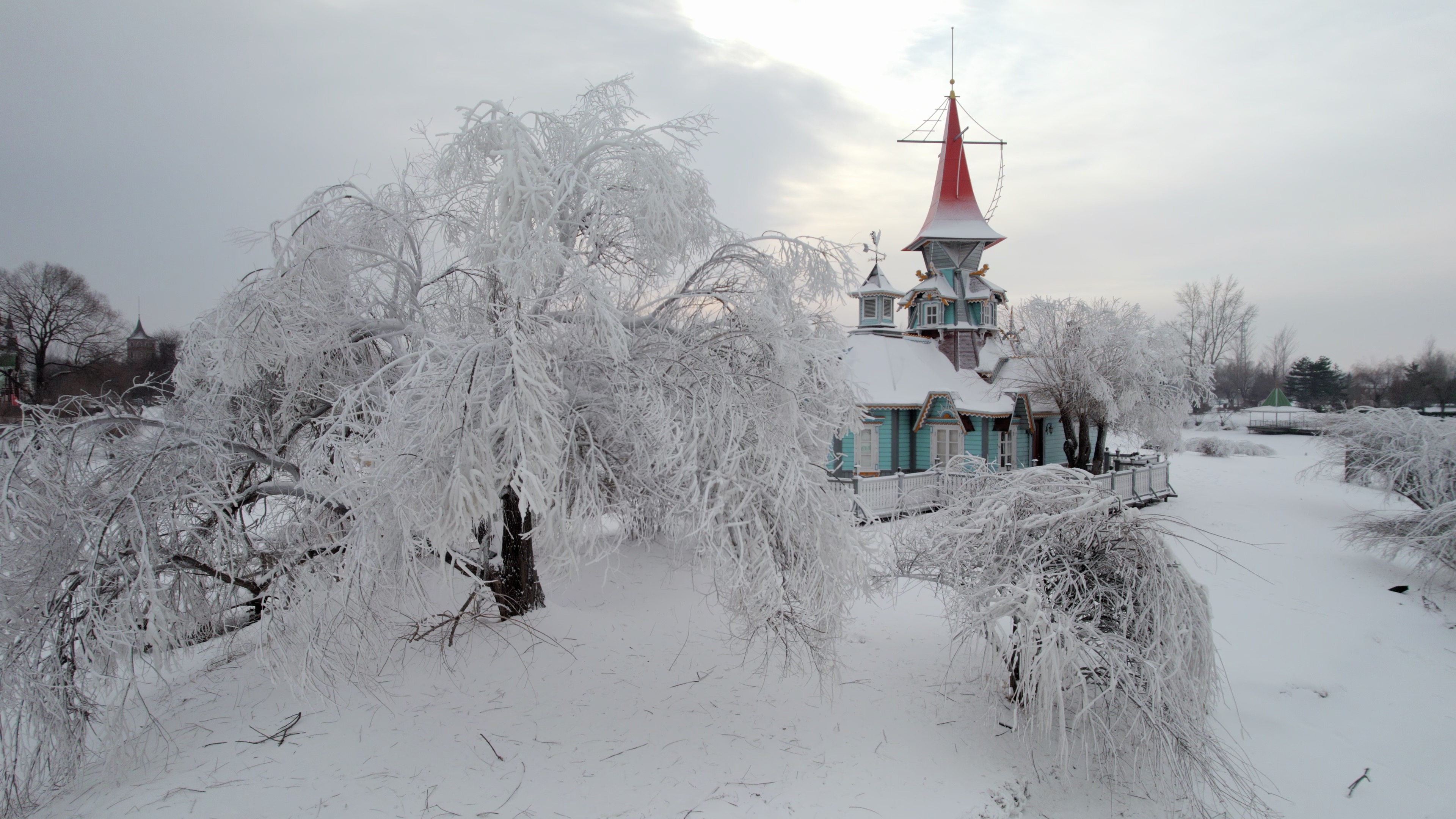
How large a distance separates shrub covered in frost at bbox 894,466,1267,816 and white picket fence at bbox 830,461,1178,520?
1.61m

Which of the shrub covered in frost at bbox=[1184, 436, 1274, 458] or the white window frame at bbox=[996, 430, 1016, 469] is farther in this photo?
the shrub covered in frost at bbox=[1184, 436, 1274, 458]

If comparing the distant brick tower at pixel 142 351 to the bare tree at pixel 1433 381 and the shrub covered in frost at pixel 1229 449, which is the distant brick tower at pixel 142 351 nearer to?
the shrub covered in frost at pixel 1229 449

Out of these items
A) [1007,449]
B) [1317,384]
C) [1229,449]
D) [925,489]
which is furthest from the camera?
[1317,384]

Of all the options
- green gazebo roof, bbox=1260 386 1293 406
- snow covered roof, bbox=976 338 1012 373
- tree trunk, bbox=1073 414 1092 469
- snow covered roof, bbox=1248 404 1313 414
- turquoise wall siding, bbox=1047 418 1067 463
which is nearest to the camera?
tree trunk, bbox=1073 414 1092 469

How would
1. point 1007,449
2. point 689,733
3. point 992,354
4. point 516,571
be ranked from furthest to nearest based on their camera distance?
point 992,354
point 1007,449
point 516,571
point 689,733

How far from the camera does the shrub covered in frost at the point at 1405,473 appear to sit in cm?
1048

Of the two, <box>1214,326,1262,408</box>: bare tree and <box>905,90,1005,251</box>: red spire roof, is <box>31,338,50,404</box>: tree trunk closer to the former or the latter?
<box>905,90,1005,251</box>: red spire roof

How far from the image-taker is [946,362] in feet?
64.1

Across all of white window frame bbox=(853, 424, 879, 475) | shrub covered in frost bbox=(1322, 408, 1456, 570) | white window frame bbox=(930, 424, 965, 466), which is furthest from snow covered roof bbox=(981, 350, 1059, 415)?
shrub covered in frost bbox=(1322, 408, 1456, 570)

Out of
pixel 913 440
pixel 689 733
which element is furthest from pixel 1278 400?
pixel 689 733

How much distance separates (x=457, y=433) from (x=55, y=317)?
31.5 meters

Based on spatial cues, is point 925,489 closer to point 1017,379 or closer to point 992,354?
point 1017,379

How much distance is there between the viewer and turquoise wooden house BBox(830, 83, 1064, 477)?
17344mm

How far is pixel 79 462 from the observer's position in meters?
5.21
